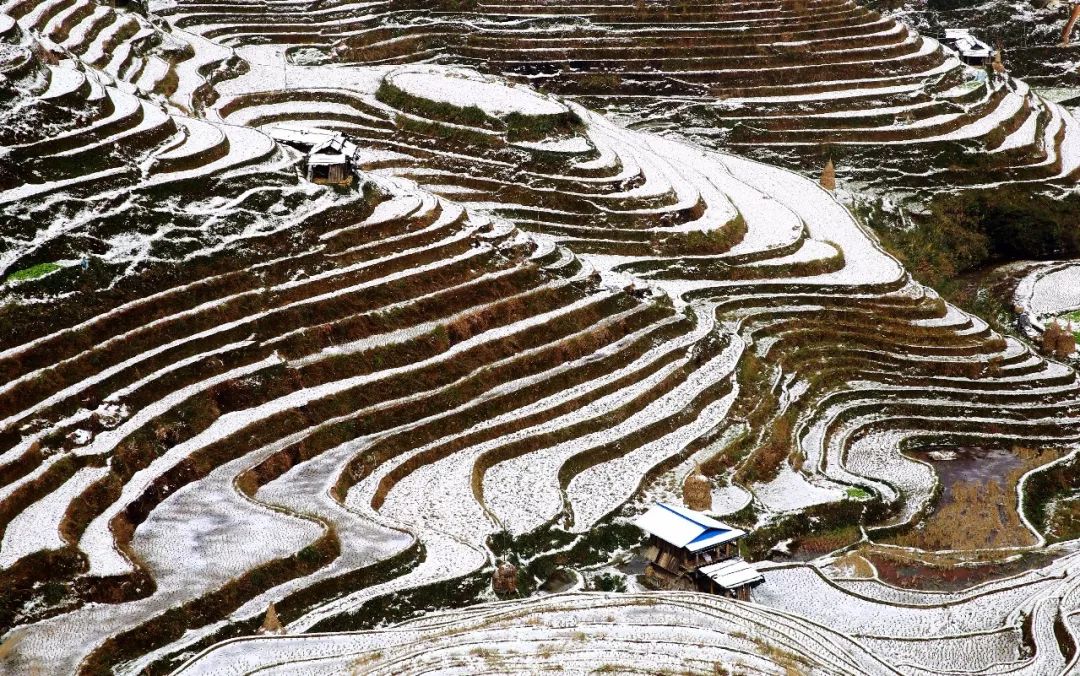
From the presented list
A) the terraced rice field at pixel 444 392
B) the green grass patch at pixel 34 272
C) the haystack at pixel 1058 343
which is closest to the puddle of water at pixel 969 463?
the terraced rice field at pixel 444 392

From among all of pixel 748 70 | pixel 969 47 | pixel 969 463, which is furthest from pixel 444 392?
pixel 969 47

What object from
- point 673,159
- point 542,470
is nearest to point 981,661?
point 542,470

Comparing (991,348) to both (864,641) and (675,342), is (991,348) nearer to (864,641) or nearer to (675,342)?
(675,342)

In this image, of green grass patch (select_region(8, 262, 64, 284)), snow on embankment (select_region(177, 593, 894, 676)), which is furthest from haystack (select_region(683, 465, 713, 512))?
green grass patch (select_region(8, 262, 64, 284))

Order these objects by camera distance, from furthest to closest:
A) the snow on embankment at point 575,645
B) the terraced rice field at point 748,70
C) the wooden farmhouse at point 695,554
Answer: the terraced rice field at point 748,70
the wooden farmhouse at point 695,554
the snow on embankment at point 575,645

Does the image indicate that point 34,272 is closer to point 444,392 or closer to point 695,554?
point 444,392

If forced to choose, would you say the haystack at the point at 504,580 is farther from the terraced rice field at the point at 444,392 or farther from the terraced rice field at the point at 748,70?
the terraced rice field at the point at 748,70

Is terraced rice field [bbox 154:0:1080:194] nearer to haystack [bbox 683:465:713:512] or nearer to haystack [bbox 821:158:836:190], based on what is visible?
haystack [bbox 821:158:836:190]
